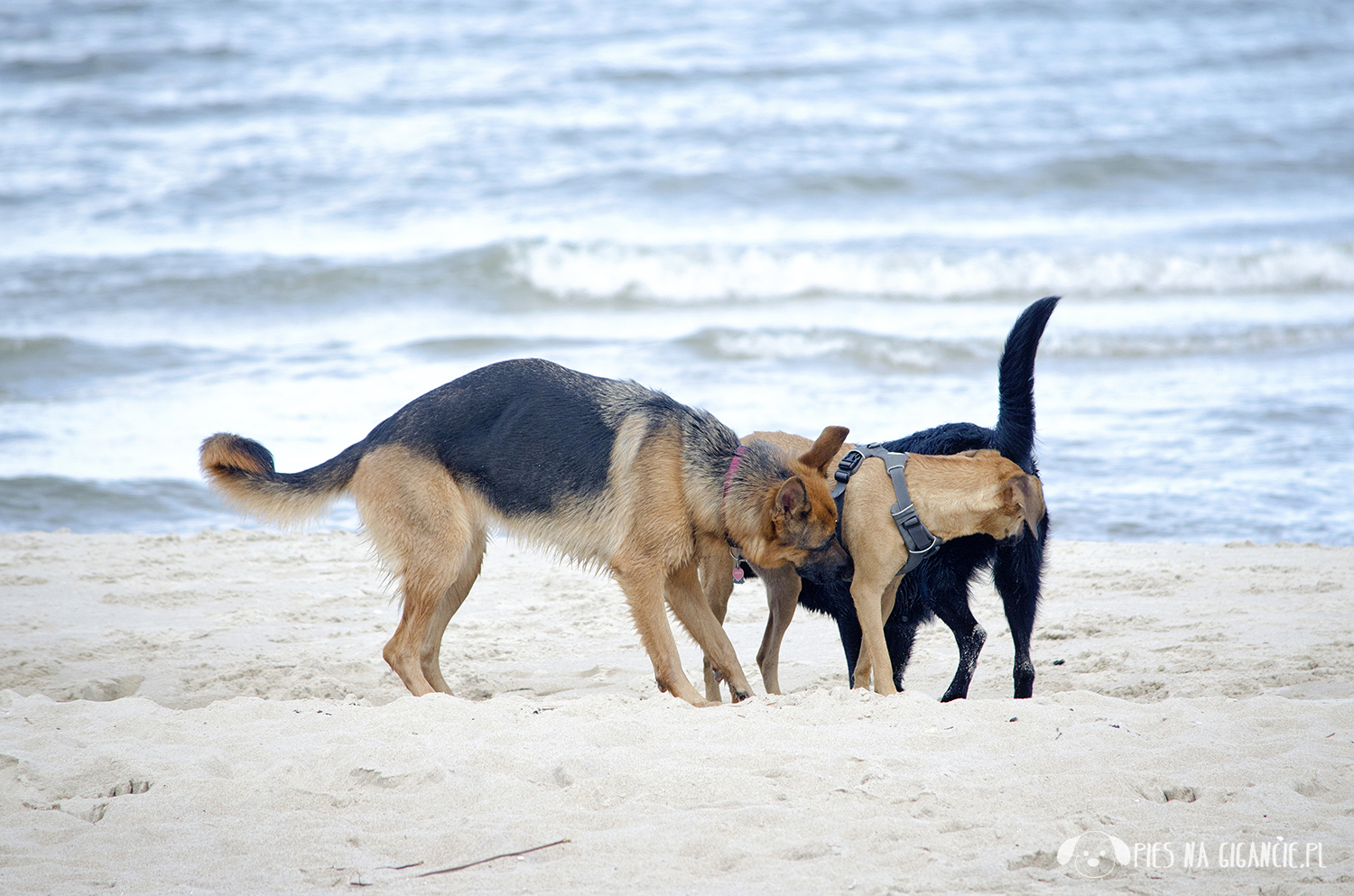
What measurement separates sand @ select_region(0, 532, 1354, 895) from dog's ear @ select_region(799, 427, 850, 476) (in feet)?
3.43

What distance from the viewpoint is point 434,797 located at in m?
3.46

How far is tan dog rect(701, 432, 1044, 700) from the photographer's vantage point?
15.3ft

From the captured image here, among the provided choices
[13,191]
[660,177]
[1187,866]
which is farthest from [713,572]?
[13,191]

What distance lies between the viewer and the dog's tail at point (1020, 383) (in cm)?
470

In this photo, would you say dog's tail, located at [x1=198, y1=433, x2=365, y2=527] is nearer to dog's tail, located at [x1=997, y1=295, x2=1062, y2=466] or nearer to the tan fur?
the tan fur

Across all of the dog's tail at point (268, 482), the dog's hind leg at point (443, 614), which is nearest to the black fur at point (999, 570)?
the dog's hind leg at point (443, 614)

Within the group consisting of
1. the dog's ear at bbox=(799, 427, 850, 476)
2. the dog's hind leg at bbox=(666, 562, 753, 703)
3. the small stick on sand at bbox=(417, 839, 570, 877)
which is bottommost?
the small stick on sand at bbox=(417, 839, 570, 877)

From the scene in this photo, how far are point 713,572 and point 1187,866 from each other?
2.78 meters

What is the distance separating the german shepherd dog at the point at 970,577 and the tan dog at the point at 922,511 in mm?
63

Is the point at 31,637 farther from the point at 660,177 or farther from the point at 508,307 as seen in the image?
the point at 660,177

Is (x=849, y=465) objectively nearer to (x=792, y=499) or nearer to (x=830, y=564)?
(x=792, y=499)

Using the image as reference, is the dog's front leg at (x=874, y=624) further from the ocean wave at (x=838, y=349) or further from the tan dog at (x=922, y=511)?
the ocean wave at (x=838, y=349)

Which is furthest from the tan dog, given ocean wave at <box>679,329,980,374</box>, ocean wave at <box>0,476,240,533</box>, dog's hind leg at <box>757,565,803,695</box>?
ocean wave at <box>679,329,980,374</box>

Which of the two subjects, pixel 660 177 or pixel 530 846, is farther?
pixel 660 177
